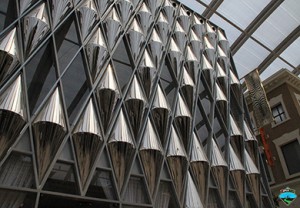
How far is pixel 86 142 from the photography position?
32.4ft

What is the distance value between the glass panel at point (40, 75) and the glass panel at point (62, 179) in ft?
6.80

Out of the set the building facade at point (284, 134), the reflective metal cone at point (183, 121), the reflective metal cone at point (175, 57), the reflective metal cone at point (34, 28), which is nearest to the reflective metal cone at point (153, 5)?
the reflective metal cone at point (175, 57)

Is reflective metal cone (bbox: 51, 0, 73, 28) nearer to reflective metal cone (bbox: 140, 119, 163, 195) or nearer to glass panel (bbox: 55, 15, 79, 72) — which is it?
glass panel (bbox: 55, 15, 79, 72)

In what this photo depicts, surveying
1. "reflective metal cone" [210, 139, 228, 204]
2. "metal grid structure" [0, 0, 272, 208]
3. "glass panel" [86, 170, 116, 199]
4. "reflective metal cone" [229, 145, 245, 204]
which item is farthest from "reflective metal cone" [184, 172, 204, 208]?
"glass panel" [86, 170, 116, 199]

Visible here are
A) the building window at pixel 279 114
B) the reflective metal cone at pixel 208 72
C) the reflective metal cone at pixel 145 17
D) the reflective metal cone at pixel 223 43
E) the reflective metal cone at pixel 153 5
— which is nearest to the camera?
the reflective metal cone at pixel 145 17

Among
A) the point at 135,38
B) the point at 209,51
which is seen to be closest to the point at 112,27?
the point at 135,38

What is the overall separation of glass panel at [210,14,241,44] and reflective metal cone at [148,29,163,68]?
9.92 m

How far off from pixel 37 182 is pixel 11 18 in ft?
20.6

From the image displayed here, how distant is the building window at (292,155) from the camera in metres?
20.5

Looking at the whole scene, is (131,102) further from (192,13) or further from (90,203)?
(192,13)

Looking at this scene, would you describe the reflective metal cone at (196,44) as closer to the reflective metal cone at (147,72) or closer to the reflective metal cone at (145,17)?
the reflective metal cone at (145,17)

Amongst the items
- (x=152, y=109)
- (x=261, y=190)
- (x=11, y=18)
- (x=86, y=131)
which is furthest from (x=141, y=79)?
(x=261, y=190)

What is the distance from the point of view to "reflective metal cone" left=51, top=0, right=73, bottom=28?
482 inches

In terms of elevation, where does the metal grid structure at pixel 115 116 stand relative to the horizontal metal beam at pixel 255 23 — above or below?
below
